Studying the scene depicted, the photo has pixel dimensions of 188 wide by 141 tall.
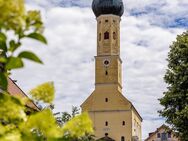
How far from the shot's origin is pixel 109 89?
7419 cm

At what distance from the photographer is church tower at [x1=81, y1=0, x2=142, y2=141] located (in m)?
71.6

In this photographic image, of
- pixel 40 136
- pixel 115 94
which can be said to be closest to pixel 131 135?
pixel 115 94

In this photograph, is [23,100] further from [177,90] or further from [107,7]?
[107,7]

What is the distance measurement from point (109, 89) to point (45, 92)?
7222cm

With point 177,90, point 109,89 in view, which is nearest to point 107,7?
point 109,89

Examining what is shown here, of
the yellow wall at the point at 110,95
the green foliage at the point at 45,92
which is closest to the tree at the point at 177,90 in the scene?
the green foliage at the point at 45,92

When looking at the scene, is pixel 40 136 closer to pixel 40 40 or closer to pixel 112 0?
pixel 40 40

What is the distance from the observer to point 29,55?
1895 millimetres

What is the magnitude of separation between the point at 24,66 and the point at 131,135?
234 feet

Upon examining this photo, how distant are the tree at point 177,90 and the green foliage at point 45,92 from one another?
24.0 metres

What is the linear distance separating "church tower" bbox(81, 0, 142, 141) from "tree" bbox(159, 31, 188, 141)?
4135cm

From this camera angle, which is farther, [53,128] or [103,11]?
[103,11]

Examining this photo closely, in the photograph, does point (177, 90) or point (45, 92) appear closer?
point (45, 92)

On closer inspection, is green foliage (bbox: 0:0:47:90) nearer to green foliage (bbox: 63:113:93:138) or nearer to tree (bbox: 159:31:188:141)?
green foliage (bbox: 63:113:93:138)
